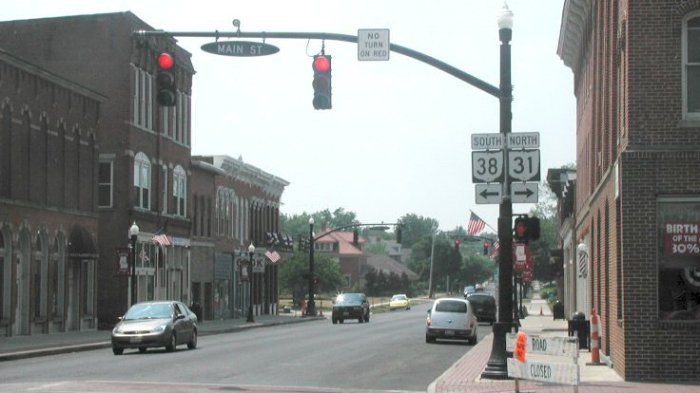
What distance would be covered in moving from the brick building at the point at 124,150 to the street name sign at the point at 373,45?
83.9 ft

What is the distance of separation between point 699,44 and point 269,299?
62638mm

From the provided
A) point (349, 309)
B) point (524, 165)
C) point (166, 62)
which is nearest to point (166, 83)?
point (166, 62)

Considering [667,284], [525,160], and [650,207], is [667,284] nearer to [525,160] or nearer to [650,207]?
[650,207]

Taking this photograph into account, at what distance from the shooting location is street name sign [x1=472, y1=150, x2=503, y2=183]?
68.2 feet

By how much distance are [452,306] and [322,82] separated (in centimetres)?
2052

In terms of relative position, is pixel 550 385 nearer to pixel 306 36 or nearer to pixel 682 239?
pixel 682 239

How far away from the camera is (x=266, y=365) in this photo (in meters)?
26.0

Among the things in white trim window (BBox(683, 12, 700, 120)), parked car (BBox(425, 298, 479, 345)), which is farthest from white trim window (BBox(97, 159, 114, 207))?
white trim window (BBox(683, 12, 700, 120))

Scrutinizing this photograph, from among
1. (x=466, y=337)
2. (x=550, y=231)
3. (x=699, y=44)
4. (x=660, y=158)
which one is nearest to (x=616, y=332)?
(x=660, y=158)

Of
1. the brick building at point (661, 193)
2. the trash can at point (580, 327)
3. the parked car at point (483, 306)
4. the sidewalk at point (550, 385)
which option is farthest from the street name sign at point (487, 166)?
the parked car at point (483, 306)

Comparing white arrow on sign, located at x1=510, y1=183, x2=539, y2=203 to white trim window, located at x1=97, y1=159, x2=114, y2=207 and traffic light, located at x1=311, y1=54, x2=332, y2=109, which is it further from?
white trim window, located at x1=97, y1=159, x2=114, y2=207

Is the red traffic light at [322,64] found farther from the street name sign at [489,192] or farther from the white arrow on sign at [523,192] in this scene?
the white arrow on sign at [523,192]

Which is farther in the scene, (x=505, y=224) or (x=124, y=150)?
(x=124, y=150)

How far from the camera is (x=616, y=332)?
74.9 feet
